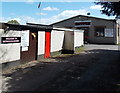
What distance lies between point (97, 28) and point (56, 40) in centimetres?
2118

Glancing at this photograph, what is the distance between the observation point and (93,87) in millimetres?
8062

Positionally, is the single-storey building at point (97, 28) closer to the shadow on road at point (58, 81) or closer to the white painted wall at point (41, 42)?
the white painted wall at point (41, 42)

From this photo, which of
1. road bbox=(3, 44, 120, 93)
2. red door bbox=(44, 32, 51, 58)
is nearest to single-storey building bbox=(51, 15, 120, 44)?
red door bbox=(44, 32, 51, 58)

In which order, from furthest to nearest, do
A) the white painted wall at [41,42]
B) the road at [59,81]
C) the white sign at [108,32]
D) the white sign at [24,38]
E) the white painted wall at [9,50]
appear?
the white sign at [108,32] → the white painted wall at [41,42] → the white sign at [24,38] → the white painted wall at [9,50] → the road at [59,81]

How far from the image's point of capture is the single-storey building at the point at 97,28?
37.4 m

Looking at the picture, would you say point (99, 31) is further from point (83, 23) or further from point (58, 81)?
point (58, 81)

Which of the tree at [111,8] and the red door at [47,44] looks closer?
the tree at [111,8]

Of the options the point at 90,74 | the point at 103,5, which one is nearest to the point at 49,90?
the point at 90,74

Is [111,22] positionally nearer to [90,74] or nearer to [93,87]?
[90,74]

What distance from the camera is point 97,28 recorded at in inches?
1526

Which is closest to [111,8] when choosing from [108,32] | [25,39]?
[25,39]

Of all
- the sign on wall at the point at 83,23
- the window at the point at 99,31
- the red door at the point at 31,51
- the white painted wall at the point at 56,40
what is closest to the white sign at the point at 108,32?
the window at the point at 99,31

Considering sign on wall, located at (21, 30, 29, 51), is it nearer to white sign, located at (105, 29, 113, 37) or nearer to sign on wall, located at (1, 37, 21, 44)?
sign on wall, located at (1, 37, 21, 44)

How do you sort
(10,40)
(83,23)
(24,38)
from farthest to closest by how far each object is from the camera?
(83,23) < (24,38) < (10,40)
